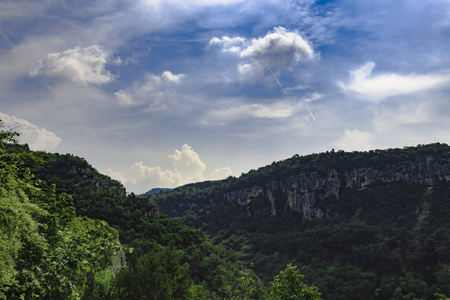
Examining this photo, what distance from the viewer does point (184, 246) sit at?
96062 mm

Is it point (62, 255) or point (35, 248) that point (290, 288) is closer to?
point (35, 248)

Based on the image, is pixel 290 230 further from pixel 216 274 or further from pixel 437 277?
pixel 216 274

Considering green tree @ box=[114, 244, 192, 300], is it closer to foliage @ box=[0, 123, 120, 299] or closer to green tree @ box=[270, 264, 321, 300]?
foliage @ box=[0, 123, 120, 299]

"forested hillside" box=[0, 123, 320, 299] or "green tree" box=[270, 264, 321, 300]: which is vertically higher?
"forested hillside" box=[0, 123, 320, 299]

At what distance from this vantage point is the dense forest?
12117mm

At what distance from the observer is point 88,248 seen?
38.8 feet

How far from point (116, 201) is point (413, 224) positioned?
138 m

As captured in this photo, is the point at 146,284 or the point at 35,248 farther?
the point at 146,284

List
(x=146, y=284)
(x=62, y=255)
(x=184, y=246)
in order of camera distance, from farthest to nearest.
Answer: (x=184, y=246) → (x=146, y=284) → (x=62, y=255)

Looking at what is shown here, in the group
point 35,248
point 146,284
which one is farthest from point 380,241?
point 35,248

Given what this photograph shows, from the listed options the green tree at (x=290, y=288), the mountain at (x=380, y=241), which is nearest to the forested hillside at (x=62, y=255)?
the green tree at (x=290, y=288)

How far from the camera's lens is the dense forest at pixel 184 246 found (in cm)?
1212

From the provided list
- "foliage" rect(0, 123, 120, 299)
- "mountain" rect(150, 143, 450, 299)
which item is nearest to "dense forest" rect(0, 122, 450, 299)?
"foliage" rect(0, 123, 120, 299)

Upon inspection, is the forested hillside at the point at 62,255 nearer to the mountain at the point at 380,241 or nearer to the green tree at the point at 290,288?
the green tree at the point at 290,288
